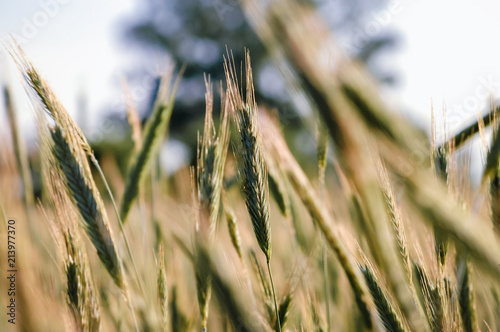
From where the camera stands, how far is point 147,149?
0.91m

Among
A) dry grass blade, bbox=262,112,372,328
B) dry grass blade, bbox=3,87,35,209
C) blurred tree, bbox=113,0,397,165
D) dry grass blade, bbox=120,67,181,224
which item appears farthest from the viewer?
blurred tree, bbox=113,0,397,165

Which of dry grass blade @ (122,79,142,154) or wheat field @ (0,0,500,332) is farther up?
dry grass blade @ (122,79,142,154)

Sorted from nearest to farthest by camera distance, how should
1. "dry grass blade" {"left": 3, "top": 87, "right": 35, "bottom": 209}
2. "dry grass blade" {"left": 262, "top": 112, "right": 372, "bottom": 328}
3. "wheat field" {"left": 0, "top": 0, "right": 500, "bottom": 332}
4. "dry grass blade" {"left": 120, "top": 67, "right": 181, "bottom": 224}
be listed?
1. "wheat field" {"left": 0, "top": 0, "right": 500, "bottom": 332}
2. "dry grass blade" {"left": 262, "top": 112, "right": 372, "bottom": 328}
3. "dry grass blade" {"left": 120, "top": 67, "right": 181, "bottom": 224}
4. "dry grass blade" {"left": 3, "top": 87, "right": 35, "bottom": 209}

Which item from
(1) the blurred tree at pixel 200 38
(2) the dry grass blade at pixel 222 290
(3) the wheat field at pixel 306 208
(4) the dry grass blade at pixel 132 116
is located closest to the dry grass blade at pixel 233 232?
(3) the wheat field at pixel 306 208

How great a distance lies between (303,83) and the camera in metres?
0.50

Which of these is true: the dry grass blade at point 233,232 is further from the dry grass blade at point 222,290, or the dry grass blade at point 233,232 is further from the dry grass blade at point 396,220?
the dry grass blade at point 396,220

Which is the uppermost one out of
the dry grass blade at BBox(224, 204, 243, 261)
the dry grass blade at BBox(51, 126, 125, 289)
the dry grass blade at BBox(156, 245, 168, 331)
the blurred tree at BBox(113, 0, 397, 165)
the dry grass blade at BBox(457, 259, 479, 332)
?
the blurred tree at BBox(113, 0, 397, 165)

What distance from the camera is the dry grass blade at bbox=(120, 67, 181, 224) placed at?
0.85 meters

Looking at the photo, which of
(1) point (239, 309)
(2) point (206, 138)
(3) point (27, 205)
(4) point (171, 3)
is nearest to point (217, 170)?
(2) point (206, 138)

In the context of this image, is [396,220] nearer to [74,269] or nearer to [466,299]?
[466,299]

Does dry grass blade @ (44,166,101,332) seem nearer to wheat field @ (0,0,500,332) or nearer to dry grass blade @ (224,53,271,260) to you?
wheat field @ (0,0,500,332)

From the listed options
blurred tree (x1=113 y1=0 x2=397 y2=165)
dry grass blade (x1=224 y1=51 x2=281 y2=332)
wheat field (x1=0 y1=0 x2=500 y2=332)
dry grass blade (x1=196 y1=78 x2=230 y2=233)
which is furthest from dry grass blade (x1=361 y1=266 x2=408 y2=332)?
blurred tree (x1=113 y1=0 x2=397 y2=165)

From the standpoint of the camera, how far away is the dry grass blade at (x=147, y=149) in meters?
0.85

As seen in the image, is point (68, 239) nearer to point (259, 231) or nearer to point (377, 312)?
point (259, 231)
